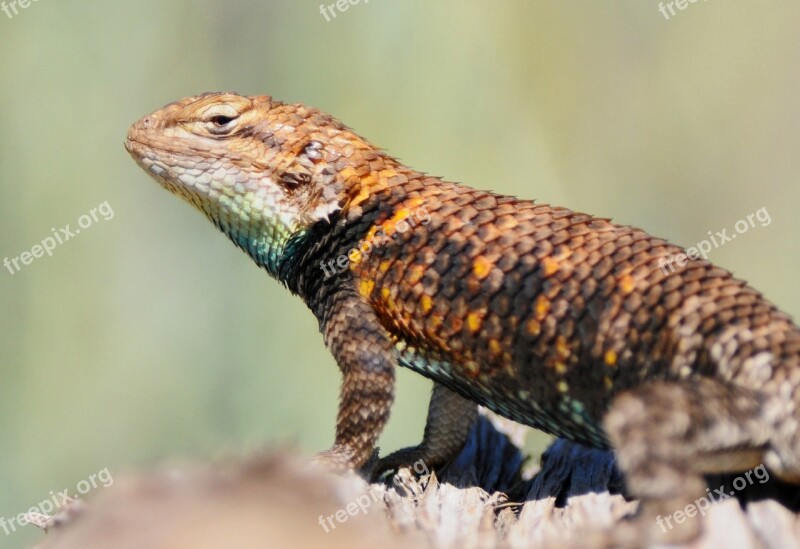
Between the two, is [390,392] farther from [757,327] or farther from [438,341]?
[757,327]

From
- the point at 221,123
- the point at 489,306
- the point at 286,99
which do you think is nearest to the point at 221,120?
the point at 221,123

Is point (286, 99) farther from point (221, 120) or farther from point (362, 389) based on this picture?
point (362, 389)

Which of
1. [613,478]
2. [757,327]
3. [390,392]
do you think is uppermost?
[390,392]

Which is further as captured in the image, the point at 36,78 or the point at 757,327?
the point at 36,78

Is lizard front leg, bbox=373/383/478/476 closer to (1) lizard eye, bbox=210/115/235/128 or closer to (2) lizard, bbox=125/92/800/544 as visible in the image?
(2) lizard, bbox=125/92/800/544

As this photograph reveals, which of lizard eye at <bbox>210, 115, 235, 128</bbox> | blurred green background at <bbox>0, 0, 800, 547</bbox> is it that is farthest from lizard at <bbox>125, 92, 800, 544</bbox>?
blurred green background at <bbox>0, 0, 800, 547</bbox>

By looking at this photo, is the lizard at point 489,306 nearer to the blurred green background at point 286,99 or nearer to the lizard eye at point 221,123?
the lizard eye at point 221,123

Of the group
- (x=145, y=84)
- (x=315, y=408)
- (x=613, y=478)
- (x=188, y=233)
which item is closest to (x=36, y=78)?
(x=145, y=84)
